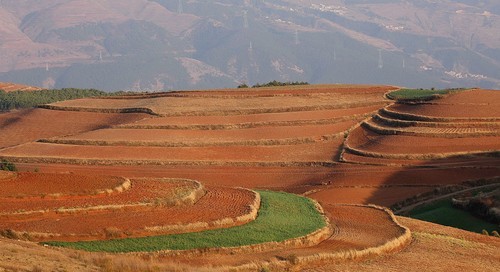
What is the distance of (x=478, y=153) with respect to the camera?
54.2 metres

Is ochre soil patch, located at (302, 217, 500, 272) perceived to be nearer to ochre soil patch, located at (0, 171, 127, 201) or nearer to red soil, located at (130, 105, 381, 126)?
ochre soil patch, located at (0, 171, 127, 201)

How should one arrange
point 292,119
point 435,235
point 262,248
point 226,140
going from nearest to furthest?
1. point 262,248
2. point 435,235
3. point 226,140
4. point 292,119

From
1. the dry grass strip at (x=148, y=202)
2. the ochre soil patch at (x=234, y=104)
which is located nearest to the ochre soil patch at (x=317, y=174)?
the dry grass strip at (x=148, y=202)

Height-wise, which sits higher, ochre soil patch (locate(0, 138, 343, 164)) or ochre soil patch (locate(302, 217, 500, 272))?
ochre soil patch (locate(302, 217, 500, 272))

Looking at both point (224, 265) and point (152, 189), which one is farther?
point (152, 189)

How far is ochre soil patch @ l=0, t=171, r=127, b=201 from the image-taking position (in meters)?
26.2

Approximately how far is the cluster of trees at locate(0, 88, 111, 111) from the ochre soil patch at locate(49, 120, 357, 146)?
59.9 meters

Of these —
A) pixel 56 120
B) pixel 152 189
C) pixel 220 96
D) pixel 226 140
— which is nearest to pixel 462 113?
pixel 226 140

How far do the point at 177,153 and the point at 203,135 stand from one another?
5.64 metres

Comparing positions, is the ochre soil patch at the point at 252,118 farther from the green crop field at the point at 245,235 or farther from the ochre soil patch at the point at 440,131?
the green crop field at the point at 245,235

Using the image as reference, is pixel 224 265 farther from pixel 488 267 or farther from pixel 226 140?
pixel 226 140

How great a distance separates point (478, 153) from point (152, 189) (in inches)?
1227

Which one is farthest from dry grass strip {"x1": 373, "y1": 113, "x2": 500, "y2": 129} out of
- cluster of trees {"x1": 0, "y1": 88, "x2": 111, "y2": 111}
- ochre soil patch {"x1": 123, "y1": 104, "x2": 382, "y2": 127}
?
cluster of trees {"x1": 0, "y1": 88, "x2": 111, "y2": 111}

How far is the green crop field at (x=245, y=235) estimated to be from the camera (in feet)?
70.5
